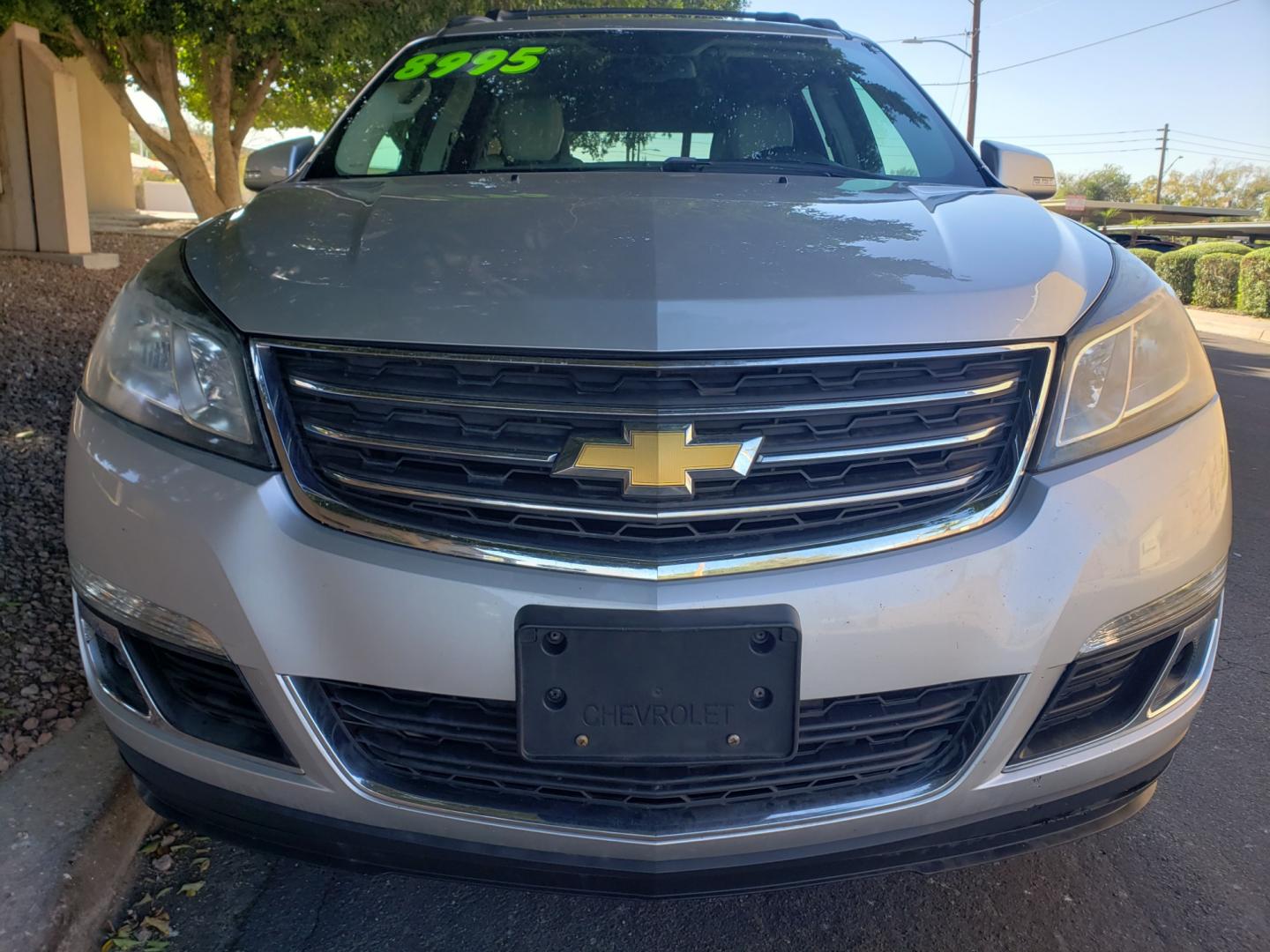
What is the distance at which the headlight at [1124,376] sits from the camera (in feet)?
5.17

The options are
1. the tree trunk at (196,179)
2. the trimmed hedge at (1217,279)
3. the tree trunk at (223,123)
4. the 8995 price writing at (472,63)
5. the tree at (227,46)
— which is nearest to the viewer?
the 8995 price writing at (472,63)

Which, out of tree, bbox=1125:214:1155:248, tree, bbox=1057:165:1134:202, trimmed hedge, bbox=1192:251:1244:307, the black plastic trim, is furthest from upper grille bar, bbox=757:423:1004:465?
tree, bbox=1057:165:1134:202

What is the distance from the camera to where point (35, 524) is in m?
3.50

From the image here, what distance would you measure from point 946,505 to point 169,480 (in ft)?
3.95

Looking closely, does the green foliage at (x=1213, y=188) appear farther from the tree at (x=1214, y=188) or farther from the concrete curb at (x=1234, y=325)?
the concrete curb at (x=1234, y=325)

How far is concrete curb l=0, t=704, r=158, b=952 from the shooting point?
1.78 metres

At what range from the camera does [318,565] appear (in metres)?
1.44

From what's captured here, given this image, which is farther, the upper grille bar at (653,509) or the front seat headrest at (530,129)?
the front seat headrest at (530,129)

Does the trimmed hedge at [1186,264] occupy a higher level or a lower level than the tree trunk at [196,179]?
lower

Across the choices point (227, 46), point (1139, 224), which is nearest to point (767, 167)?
point (227, 46)

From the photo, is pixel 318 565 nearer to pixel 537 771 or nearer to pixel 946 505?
pixel 537 771

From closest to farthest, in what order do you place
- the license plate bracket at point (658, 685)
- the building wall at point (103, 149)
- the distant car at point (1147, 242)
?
1. the license plate bracket at point (658, 685)
2. the building wall at point (103, 149)
3. the distant car at point (1147, 242)

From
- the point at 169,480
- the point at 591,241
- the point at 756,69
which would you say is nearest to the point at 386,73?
the point at 756,69

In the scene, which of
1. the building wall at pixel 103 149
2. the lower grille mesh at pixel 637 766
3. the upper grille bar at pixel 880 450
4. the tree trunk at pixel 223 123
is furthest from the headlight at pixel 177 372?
the building wall at pixel 103 149
